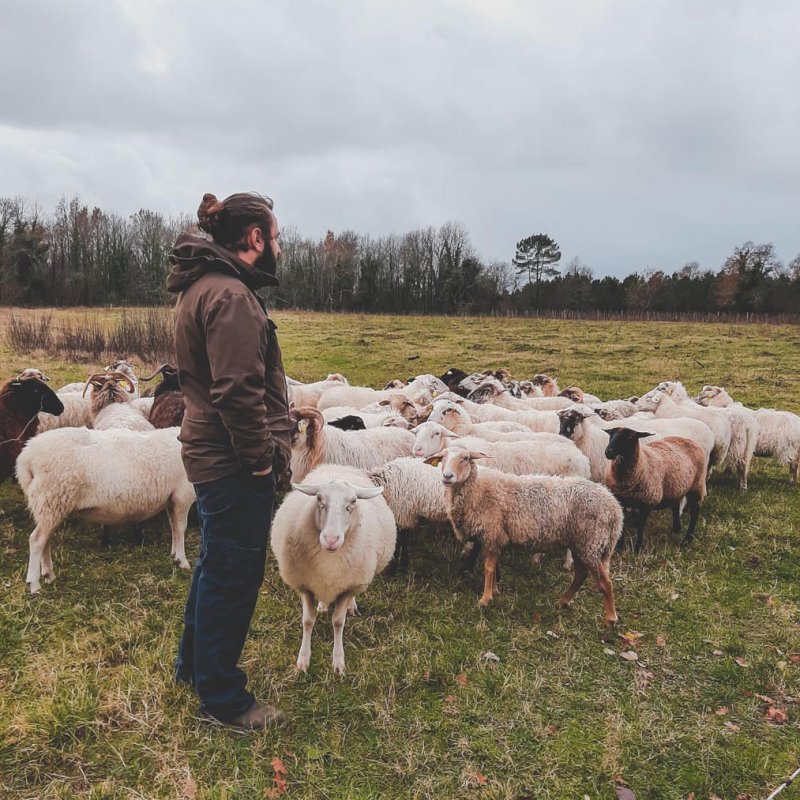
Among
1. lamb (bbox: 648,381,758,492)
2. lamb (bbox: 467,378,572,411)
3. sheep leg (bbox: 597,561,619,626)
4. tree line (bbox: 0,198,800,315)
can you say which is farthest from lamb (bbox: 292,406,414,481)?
tree line (bbox: 0,198,800,315)

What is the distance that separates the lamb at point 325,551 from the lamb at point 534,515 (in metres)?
1.50

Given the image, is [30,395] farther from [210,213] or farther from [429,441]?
[210,213]

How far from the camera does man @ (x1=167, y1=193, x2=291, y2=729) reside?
2.74 meters

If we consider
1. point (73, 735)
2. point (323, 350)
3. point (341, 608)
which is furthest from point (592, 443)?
point (323, 350)

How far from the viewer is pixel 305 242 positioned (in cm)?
7325

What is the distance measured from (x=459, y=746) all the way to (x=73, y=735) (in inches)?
94.7

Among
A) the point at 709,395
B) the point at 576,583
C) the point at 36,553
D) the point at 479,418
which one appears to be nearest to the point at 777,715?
the point at 576,583

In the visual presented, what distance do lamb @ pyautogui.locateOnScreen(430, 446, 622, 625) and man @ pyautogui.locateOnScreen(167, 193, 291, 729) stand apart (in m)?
2.74

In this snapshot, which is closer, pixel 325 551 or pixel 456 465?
pixel 325 551

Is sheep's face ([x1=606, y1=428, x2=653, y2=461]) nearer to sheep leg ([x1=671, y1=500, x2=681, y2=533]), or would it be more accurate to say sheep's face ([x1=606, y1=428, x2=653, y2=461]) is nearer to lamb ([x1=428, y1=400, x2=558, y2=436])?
sheep leg ([x1=671, y1=500, x2=681, y2=533])

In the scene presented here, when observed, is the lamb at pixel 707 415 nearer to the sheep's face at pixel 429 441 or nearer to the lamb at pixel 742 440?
the lamb at pixel 742 440

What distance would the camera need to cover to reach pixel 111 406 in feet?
26.8

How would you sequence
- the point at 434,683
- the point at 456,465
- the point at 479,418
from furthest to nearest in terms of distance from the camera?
the point at 479,418
the point at 456,465
the point at 434,683

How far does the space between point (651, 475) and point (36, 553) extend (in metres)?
Answer: 6.77
